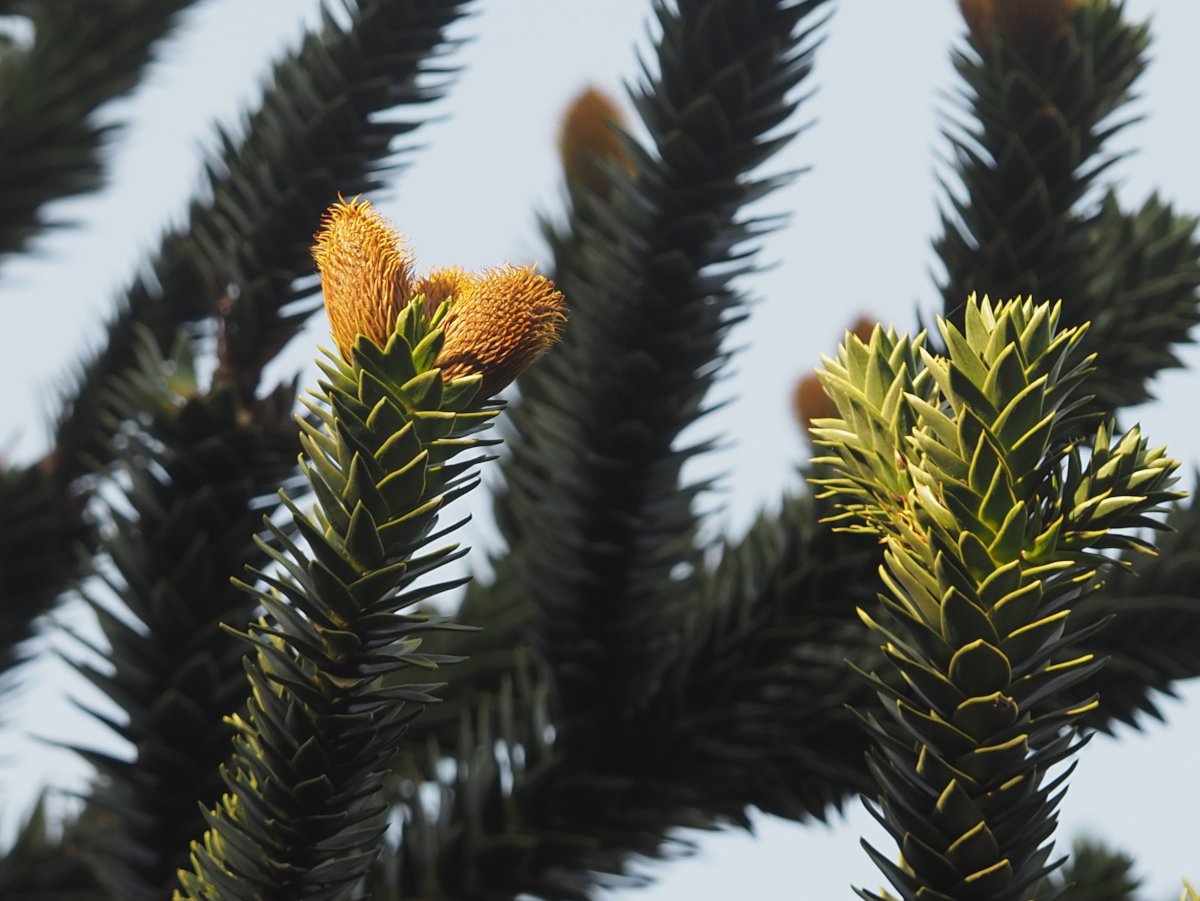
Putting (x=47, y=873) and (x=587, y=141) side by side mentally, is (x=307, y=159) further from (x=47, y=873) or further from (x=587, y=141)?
(x=47, y=873)

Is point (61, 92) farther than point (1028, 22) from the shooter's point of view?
Yes

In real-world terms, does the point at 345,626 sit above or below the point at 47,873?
above

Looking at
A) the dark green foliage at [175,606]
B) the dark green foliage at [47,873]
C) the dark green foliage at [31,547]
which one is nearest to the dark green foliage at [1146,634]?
the dark green foliage at [175,606]

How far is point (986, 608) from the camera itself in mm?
921

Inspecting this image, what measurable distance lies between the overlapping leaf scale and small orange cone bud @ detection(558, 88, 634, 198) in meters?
1.40

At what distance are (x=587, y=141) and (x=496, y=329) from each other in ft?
4.83

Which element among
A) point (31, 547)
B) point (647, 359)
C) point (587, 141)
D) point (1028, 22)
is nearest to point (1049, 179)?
point (1028, 22)

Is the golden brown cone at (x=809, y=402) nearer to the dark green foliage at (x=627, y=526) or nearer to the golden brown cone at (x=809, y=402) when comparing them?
the golden brown cone at (x=809, y=402)

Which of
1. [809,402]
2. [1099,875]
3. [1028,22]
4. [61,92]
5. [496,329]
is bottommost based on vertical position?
[1099,875]

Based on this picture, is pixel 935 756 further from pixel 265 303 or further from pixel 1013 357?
pixel 265 303

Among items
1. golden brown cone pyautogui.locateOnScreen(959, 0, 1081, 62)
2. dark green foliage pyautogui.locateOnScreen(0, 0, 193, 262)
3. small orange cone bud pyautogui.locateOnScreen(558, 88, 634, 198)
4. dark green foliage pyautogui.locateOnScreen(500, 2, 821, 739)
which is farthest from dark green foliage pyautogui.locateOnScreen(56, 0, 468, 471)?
dark green foliage pyautogui.locateOnScreen(0, 0, 193, 262)

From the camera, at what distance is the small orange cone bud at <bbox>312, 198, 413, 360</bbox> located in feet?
3.18

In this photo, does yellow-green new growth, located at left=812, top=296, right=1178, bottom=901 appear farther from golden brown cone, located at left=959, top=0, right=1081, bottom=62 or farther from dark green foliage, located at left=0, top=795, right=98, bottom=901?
dark green foliage, located at left=0, top=795, right=98, bottom=901

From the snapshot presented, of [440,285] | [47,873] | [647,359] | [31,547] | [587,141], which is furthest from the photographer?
[587,141]
